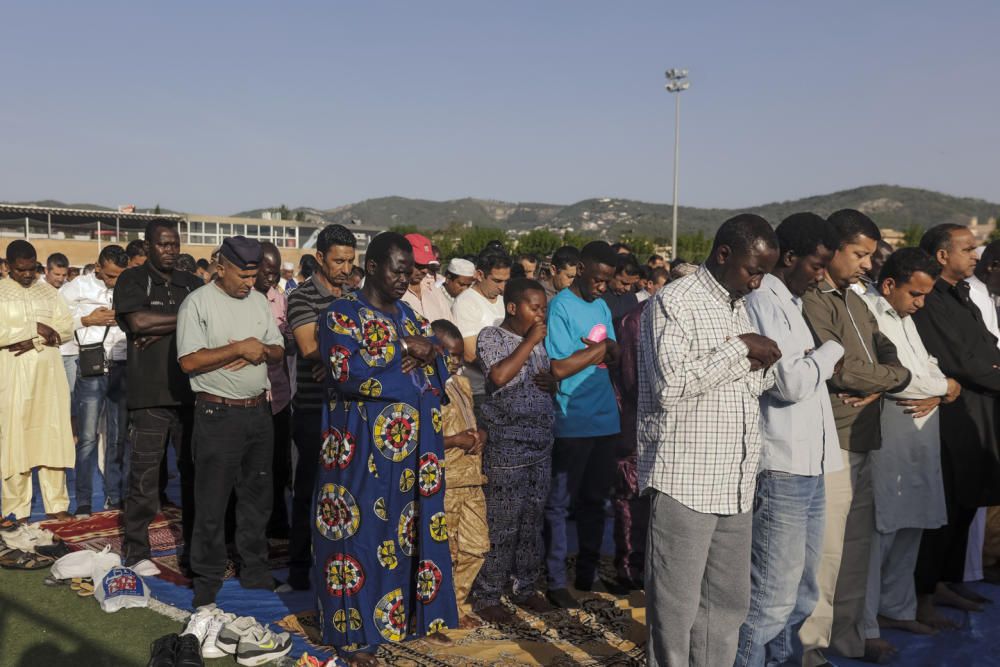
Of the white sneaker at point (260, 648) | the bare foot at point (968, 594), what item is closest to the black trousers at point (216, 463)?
the white sneaker at point (260, 648)

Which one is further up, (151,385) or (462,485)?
(151,385)

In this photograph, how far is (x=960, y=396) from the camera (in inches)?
210

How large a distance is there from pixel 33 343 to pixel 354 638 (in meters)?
4.44

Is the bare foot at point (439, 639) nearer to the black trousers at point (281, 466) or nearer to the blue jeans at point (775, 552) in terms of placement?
the blue jeans at point (775, 552)

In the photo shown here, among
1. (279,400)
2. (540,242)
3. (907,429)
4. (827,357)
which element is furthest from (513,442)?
(540,242)

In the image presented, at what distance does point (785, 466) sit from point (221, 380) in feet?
10.6

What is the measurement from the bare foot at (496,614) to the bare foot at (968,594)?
9.75 ft

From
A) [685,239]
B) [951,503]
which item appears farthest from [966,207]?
[951,503]

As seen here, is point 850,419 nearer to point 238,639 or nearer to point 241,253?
point 238,639

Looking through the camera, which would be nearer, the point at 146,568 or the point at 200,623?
the point at 200,623

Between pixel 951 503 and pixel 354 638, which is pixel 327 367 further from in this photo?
pixel 951 503

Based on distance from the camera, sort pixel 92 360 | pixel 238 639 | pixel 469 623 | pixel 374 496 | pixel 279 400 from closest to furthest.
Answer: pixel 374 496, pixel 238 639, pixel 469 623, pixel 279 400, pixel 92 360

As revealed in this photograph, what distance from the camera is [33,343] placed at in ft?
23.0

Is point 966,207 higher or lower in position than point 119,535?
higher
